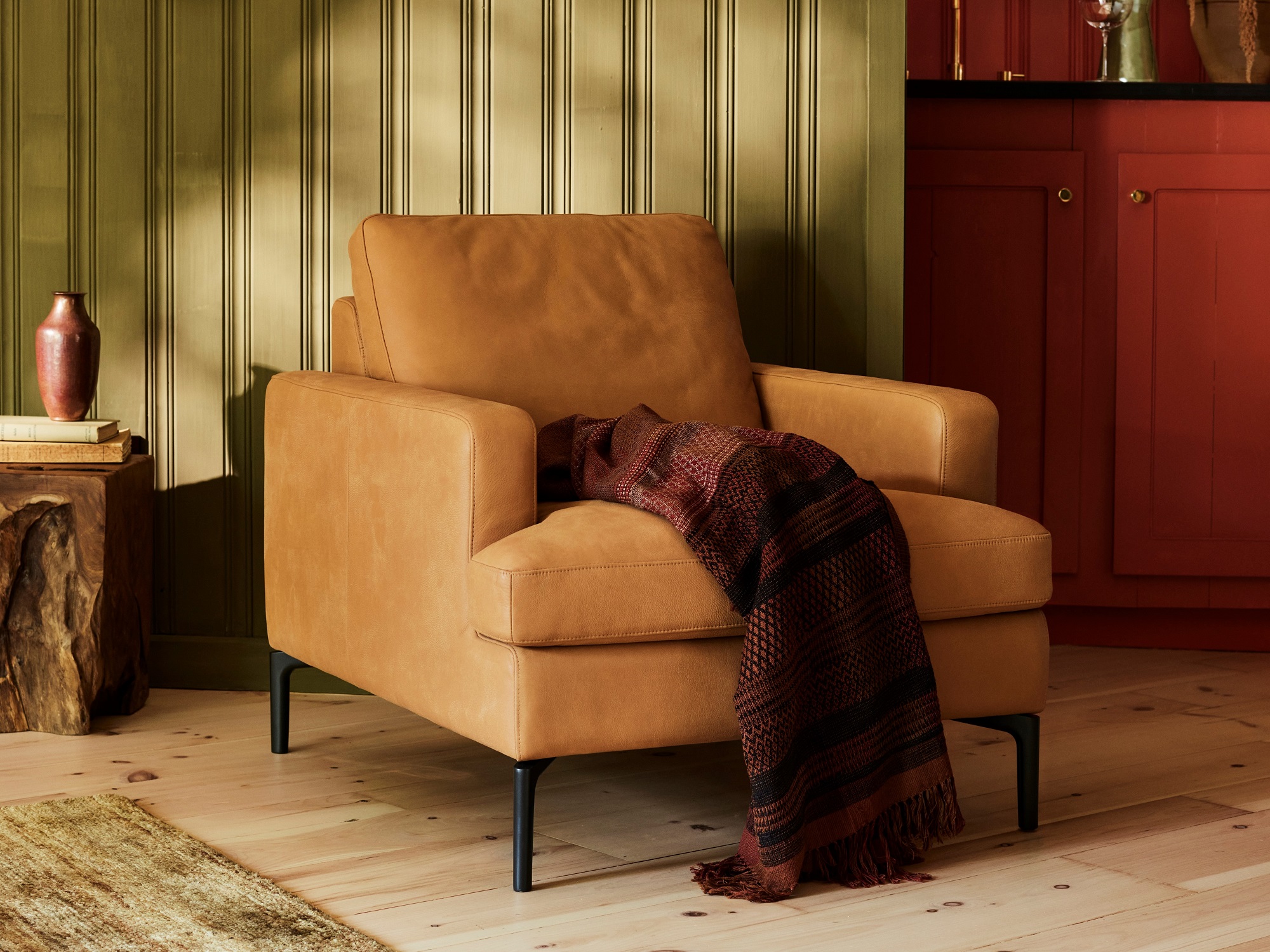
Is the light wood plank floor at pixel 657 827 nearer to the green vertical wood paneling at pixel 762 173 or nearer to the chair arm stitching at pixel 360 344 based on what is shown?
the chair arm stitching at pixel 360 344

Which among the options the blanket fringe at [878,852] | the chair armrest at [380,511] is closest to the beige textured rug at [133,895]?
the chair armrest at [380,511]

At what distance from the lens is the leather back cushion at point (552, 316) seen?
2.34 meters

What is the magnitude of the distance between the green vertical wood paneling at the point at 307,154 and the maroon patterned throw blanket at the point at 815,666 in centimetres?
106

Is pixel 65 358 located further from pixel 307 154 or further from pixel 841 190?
pixel 841 190

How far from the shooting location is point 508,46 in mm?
2861

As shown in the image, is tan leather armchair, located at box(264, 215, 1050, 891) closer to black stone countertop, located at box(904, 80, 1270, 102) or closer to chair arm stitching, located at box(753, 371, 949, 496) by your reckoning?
chair arm stitching, located at box(753, 371, 949, 496)

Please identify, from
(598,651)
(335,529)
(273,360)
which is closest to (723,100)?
(273,360)

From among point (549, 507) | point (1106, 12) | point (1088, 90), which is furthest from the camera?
point (1106, 12)

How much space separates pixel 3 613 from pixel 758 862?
1375mm

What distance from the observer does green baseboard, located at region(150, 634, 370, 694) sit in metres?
2.92

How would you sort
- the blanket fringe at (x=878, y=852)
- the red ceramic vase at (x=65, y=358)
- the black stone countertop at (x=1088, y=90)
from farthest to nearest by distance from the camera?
the black stone countertop at (x=1088, y=90) → the red ceramic vase at (x=65, y=358) → the blanket fringe at (x=878, y=852)

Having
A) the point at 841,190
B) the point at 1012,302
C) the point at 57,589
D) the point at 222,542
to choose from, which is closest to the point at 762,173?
the point at 841,190

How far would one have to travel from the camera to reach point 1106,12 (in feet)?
11.1

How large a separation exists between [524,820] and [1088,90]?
209 centimetres
